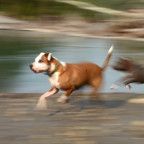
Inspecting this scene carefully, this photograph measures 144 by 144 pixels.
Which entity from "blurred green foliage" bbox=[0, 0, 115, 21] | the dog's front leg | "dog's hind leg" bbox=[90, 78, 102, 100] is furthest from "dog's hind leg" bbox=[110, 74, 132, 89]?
"blurred green foliage" bbox=[0, 0, 115, 21]

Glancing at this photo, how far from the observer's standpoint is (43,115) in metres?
7.84

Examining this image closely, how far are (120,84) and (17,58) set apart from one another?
5.21 m

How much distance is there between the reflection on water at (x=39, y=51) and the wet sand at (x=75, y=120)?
67 centimetres

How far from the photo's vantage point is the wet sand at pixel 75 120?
6.44 m

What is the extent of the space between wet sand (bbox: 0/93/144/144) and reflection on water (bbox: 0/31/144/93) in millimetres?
667

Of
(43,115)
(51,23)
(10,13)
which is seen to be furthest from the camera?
(10,13)

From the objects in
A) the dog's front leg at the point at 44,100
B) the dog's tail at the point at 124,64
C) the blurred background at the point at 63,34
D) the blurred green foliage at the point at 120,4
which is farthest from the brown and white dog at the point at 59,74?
the blurred green foliage at the point at 120,4

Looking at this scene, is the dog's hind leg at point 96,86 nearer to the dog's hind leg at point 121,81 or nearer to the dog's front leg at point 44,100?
the dog's front leg at point 44,100

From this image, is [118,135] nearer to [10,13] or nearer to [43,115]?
[43,115]

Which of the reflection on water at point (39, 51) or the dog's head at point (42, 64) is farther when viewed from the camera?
the reflection on water at point (39, 51)

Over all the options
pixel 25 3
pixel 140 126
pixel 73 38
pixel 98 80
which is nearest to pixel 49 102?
pixel 98 80

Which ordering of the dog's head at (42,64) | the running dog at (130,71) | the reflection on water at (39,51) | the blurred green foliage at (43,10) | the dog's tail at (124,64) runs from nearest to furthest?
1. the dog's head at (42,64)
2. the running dog at (130,71)
3. the dog's tail at (124,64)
4. the reflection on water at (39,51)
5. the blurred green foliage at (43,10)

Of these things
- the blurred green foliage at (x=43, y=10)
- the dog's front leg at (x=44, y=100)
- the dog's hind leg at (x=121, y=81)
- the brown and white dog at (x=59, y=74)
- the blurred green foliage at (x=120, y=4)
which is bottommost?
the blurred green foliage at (x=120, y=4)

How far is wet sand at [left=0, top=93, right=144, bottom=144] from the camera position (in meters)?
6.44
